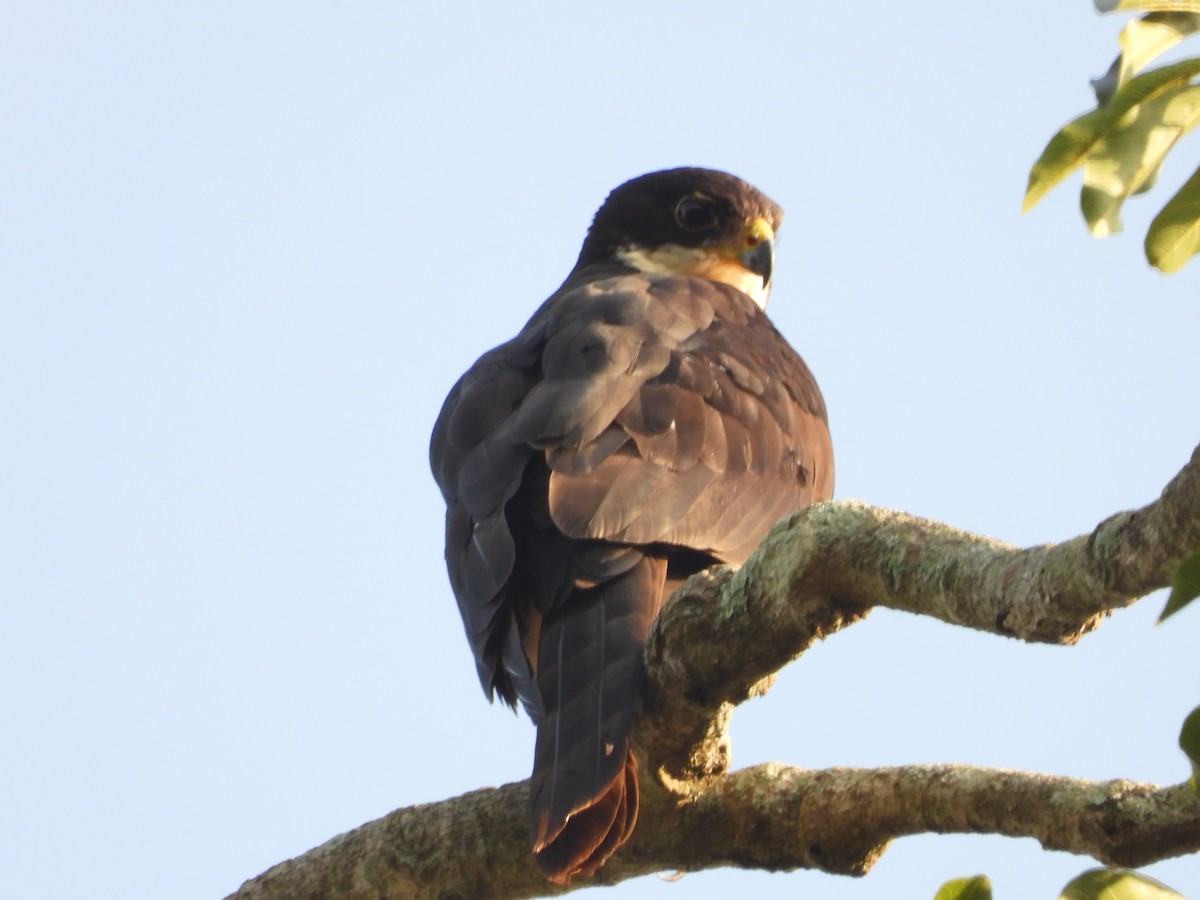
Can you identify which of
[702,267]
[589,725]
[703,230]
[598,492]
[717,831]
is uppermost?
[703,230]

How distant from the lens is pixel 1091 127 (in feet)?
6.82

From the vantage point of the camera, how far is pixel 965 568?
2.53 metres

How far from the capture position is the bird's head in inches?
236

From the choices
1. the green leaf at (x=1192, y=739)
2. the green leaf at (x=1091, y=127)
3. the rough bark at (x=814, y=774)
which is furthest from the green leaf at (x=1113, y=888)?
the green leaf at (x=1091, y=127)

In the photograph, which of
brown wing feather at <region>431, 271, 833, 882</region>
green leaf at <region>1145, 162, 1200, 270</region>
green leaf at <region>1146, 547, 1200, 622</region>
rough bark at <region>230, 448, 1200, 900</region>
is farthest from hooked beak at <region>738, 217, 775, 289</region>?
green leaf at <region>1146, 547, 1200, 622</region>

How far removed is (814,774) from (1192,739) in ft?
5.22

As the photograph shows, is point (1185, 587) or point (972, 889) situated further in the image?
point (972, 889)

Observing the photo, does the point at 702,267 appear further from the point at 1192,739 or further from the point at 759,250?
the point at 1192,739

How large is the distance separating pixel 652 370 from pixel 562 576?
0.79 m

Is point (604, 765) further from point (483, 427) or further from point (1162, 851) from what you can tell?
point (483, 427)

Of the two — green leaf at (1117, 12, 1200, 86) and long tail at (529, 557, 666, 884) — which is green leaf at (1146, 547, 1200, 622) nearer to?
green leaf at (1117, 12, 1200, 86)

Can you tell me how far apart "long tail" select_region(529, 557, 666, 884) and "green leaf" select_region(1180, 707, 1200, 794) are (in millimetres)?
1439

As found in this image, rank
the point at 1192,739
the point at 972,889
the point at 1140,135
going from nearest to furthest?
the point at 1192,739 < the point at 1140,135 < the point at 972,889

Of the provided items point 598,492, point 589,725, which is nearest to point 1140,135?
point 589,725
